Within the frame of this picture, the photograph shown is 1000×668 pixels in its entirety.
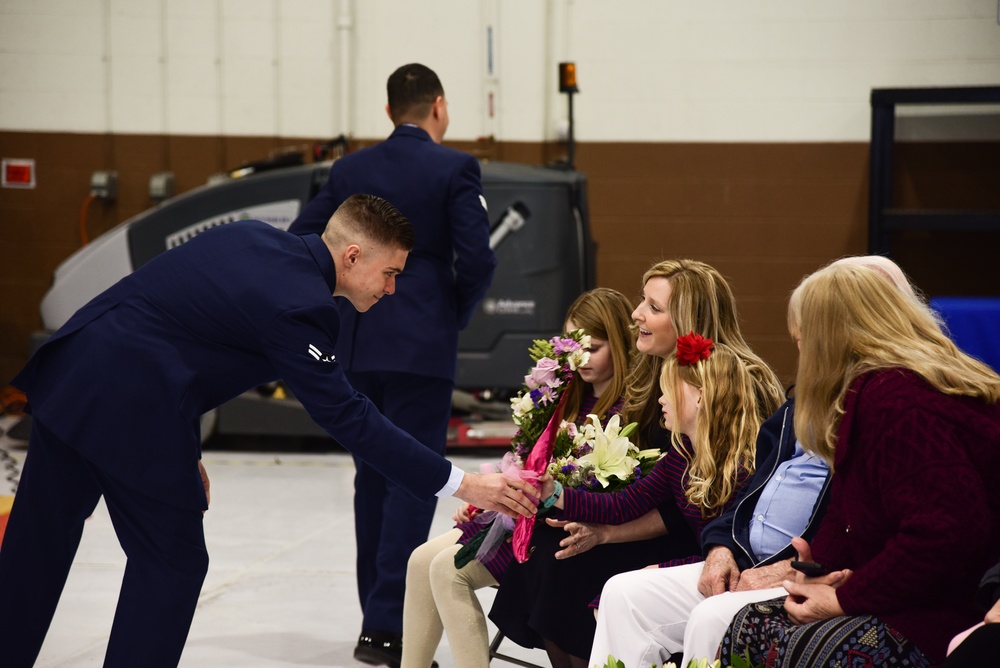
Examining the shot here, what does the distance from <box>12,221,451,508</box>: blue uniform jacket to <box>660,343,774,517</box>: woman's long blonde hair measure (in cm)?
63

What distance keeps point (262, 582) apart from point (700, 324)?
89.7 inches

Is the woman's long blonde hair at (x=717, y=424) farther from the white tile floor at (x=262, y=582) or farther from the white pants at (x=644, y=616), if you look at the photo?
the white tile floor at (x=262, y=582)

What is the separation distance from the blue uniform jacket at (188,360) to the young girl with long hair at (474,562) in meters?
0.46

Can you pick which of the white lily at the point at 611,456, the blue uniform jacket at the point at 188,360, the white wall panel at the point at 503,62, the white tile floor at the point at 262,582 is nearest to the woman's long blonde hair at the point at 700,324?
the white lily at the point at 611,456

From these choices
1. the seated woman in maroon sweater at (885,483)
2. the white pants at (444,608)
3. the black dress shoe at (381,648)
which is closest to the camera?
the seated woman in maroon sweater at (885,483)

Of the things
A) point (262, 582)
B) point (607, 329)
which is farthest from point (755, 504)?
point (262, 582)

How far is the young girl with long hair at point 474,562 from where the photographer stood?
284 cm

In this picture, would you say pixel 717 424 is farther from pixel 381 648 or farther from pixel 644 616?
pixel 381 648

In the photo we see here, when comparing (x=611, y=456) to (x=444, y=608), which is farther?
(x=444, y=608)

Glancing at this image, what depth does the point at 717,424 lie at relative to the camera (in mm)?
2609

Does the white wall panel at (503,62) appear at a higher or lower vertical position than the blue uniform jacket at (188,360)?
higher

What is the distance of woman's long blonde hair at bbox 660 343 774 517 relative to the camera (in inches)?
101

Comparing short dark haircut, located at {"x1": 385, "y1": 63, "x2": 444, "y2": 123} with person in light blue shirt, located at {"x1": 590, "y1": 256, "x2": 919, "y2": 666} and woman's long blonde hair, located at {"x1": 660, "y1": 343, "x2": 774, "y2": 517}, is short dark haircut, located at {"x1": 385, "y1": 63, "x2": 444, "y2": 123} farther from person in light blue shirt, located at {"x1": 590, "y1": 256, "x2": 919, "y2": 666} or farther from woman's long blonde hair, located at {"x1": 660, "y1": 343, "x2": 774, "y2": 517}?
person in light blue shirt, located at {"x1": 590, "y1": 256, "x2": 919, "y2": 666}

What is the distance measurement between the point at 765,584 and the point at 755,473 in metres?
0.27
